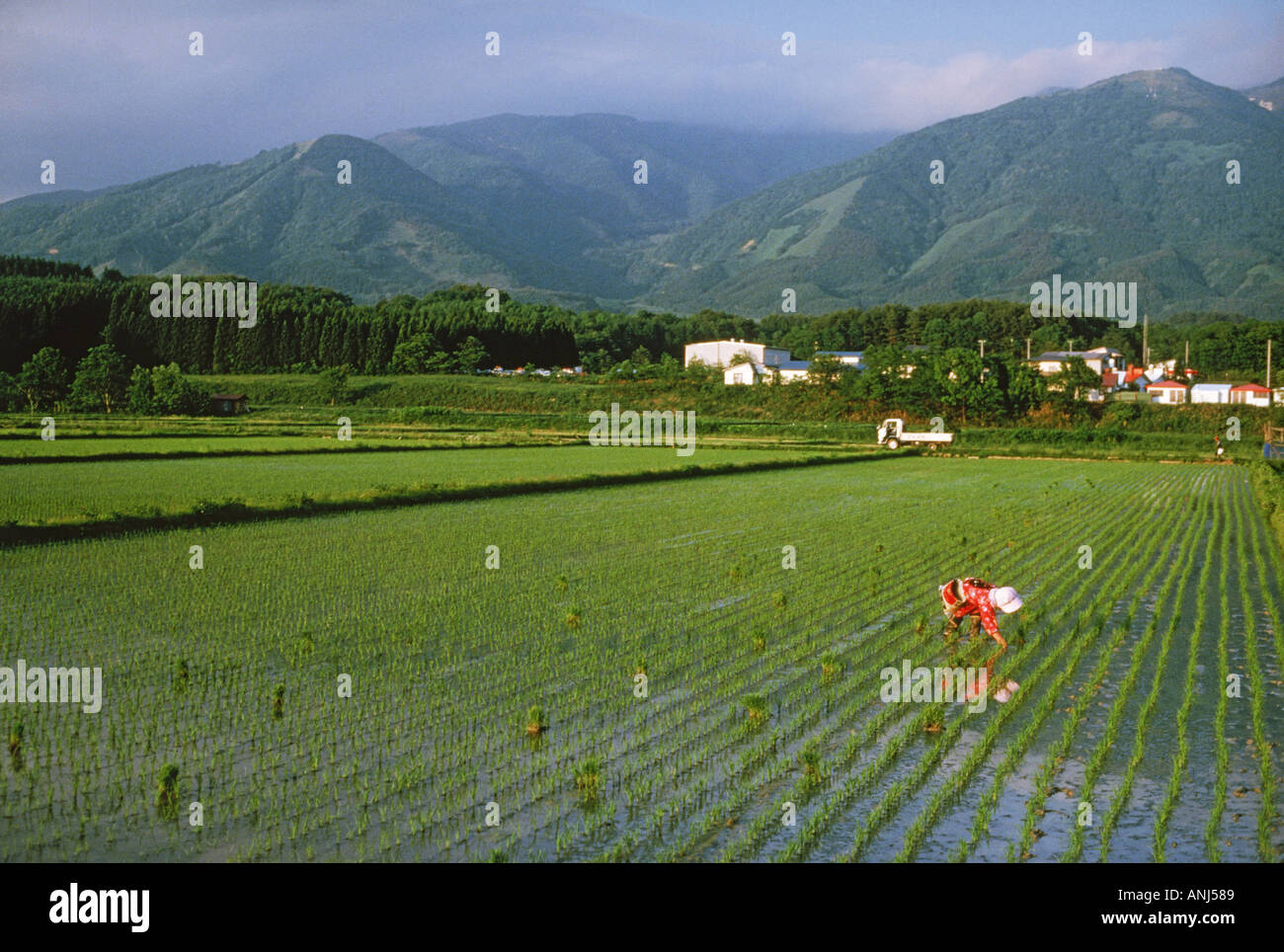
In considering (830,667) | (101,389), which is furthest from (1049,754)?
(101,389)

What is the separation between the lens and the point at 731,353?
106938 millimetres

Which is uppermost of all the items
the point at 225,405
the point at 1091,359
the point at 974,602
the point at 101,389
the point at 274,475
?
the point at 1091,359

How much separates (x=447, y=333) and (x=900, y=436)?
55778mm

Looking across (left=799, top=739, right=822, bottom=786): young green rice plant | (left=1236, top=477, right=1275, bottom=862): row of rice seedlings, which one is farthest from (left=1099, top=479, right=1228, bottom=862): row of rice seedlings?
(left=799, top=739, right=822, bottom=786): young green rice plant

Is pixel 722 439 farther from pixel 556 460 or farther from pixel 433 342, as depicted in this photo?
pixel 433 342

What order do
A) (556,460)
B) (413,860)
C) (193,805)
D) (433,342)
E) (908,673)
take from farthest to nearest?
(433,342)
(556,460)
(908,673)
(193,805)
(413,860)

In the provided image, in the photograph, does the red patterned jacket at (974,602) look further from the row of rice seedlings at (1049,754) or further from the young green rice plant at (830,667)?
the young green rice plant at (830,667)

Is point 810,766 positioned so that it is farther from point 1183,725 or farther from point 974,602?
point 974,602

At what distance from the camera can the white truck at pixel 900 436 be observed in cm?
5750

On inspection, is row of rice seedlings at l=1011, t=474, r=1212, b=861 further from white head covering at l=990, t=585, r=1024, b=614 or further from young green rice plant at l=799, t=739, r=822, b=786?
young green rice plant at l=799, t=739, r=822, b=786

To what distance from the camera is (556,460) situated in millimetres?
40469

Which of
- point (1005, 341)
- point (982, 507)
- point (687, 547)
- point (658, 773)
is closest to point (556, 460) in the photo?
point (982, 507)

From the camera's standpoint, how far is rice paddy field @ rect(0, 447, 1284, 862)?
611 cm
